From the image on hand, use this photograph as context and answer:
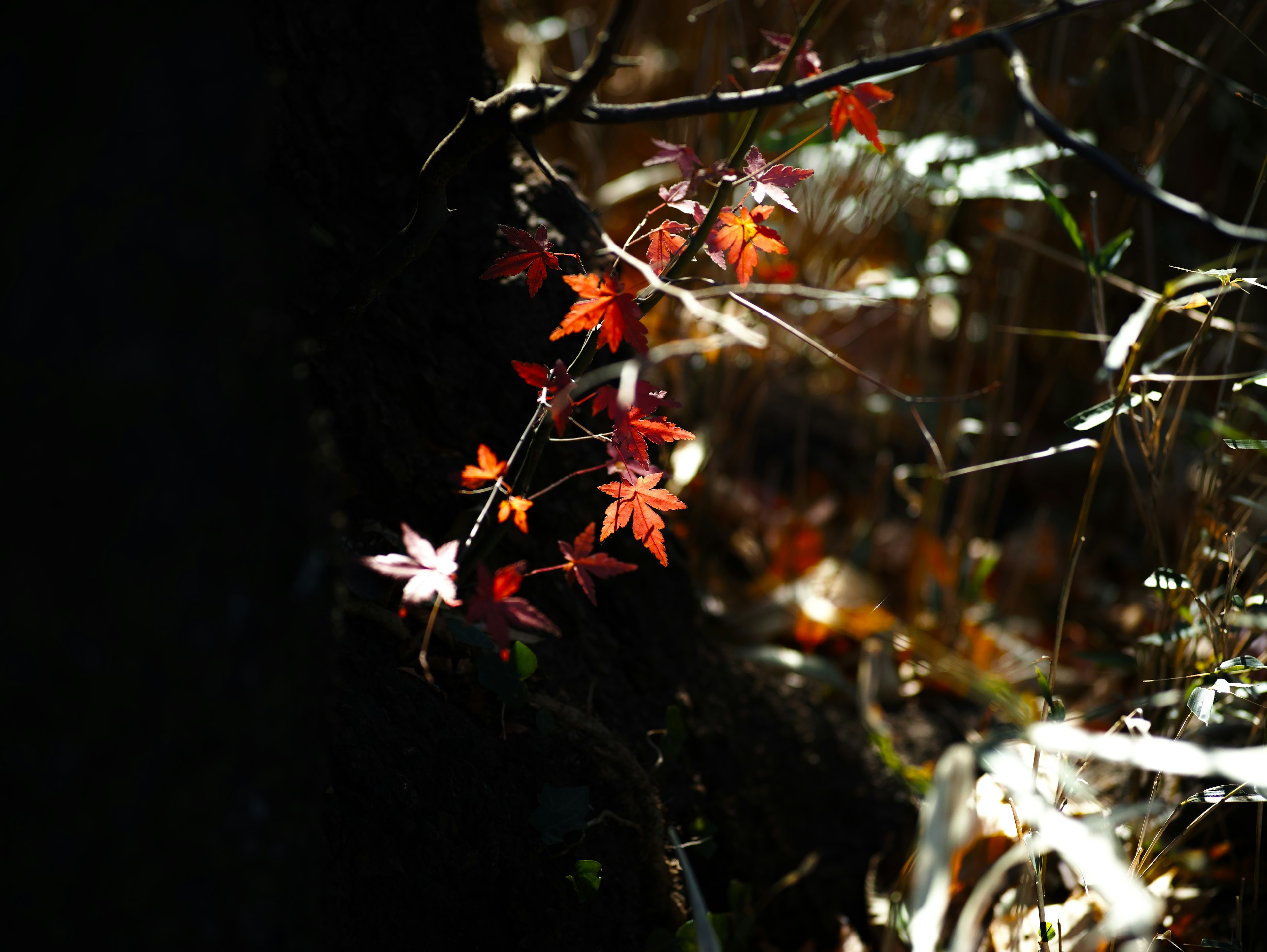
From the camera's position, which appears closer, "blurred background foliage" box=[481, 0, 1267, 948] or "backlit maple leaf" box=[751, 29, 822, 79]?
"backlit maple leaf" box=[751, 29, 822, 79]

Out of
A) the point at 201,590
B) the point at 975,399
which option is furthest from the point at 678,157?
the point at 975,399

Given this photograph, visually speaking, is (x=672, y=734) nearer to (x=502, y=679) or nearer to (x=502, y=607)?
(x=502, y=679)

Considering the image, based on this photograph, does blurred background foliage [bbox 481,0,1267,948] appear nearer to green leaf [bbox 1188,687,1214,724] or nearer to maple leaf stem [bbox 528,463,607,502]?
green leaf [bbox 1188,687,1214,724]

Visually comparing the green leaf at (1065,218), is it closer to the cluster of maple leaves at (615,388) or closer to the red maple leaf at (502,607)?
the cluster of maple leaves at (615,388)

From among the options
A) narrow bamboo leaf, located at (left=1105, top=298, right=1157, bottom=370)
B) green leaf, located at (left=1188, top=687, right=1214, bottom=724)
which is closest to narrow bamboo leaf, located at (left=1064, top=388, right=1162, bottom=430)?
narrow bamboo leaf, located at (left=1105, top=298, right=1157, bottom=370)

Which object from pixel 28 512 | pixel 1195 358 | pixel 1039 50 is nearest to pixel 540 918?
pixel 28 512

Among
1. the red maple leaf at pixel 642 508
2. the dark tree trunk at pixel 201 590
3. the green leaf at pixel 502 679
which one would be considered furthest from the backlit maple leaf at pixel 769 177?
the green leaf at pixel 502 679

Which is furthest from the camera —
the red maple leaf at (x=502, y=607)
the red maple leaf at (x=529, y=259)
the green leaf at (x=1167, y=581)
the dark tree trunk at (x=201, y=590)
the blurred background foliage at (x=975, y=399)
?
the blurred background foliage at (x=975, y=399)
